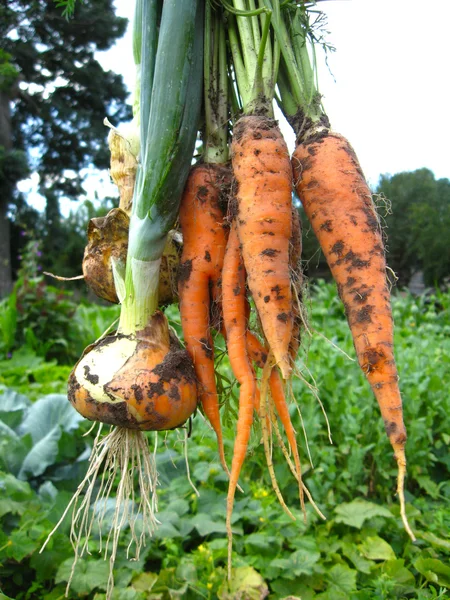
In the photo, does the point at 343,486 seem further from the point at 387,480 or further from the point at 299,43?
the point at 299,43

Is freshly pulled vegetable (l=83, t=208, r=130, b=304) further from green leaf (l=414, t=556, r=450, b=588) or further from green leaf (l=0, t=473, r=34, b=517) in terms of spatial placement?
green leaf (l=414, t=556, r=450, b=588)

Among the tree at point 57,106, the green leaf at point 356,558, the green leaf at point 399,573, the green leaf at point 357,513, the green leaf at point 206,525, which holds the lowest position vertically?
the green leaf at point 356,558

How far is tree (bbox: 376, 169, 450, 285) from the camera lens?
199 inches

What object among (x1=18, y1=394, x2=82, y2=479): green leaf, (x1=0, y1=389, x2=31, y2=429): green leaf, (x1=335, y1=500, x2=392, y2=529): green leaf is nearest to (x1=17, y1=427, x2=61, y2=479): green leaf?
(x1=18, y1=394, x2=82, y2=479): green leaf

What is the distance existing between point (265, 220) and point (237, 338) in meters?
0.31

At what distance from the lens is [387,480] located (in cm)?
249

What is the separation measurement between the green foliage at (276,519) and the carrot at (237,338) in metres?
0.14

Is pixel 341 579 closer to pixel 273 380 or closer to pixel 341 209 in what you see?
pixel 273 380

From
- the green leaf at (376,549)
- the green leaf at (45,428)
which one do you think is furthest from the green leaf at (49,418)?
the green leaf at (376,549)

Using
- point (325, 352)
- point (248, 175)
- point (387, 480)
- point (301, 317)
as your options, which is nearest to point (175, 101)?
point (248, 175)

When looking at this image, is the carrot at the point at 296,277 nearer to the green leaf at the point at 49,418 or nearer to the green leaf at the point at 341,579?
the green leaf at the point at 341,579

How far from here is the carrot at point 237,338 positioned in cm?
127

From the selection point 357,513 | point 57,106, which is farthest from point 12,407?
point 57,106

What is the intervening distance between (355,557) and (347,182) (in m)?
1.42
